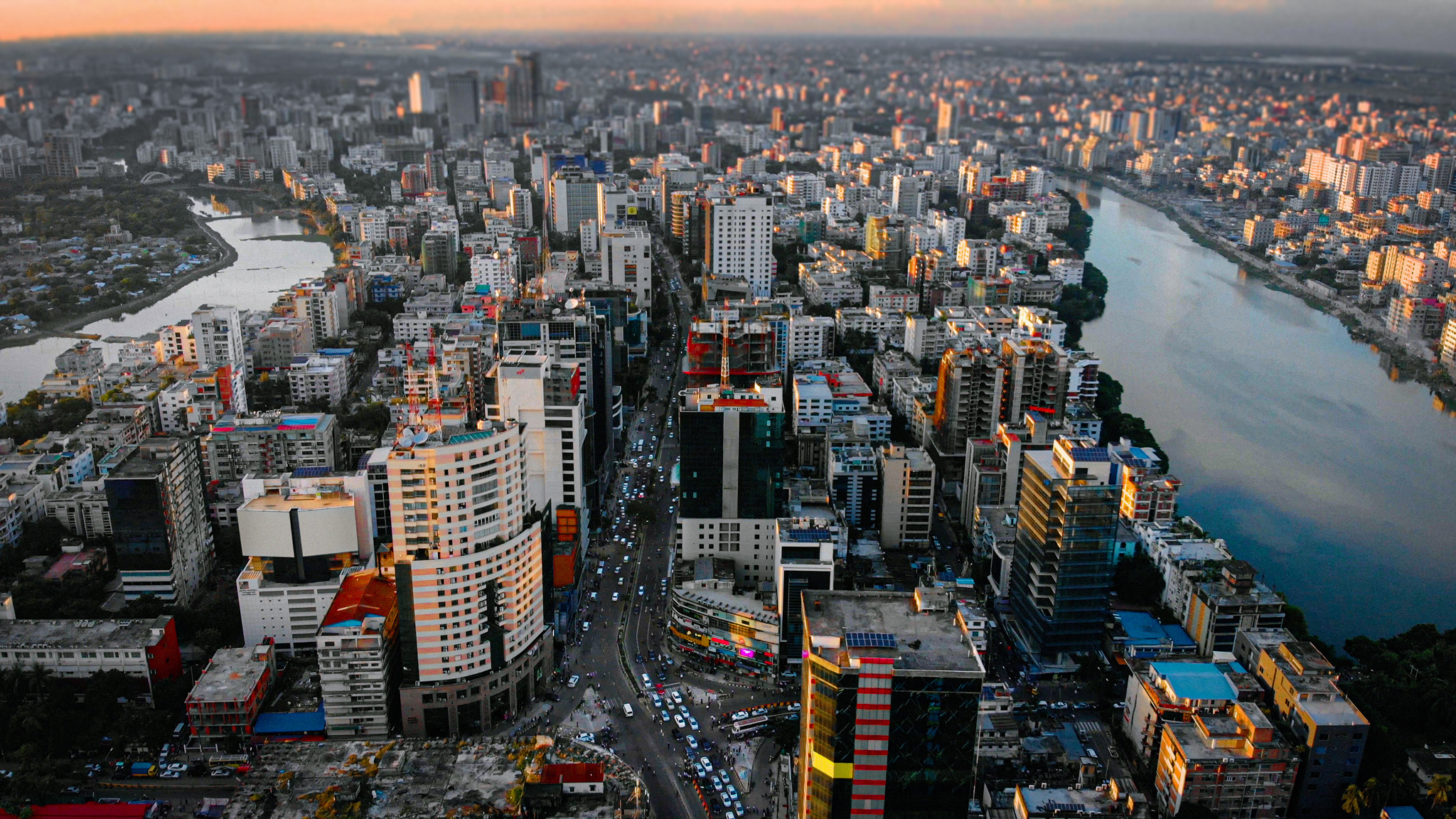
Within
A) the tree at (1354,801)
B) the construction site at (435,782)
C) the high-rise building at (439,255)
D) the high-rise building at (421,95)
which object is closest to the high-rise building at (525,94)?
the high-rise building at (421,95)

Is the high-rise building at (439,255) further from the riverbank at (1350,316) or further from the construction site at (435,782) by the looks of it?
the riverbank at (1350,316)

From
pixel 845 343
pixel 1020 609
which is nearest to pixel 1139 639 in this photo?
pixel 1020 609

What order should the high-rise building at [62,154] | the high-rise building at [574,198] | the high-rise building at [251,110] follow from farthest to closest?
1. the high-rise building at [251,110]
2. the high-rise building at [62,154]
3. the high-rise building at [574,198]

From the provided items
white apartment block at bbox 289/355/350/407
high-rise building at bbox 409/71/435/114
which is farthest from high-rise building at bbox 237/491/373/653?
high-rise building at bbox 409/71/435/114

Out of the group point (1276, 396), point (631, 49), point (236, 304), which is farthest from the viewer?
point (631, 49)

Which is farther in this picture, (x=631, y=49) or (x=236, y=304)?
(x=631, y=49)

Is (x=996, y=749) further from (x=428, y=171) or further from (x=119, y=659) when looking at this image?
(x=428, y=171)

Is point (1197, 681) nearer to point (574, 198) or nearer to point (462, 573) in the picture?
point (462, 573)
